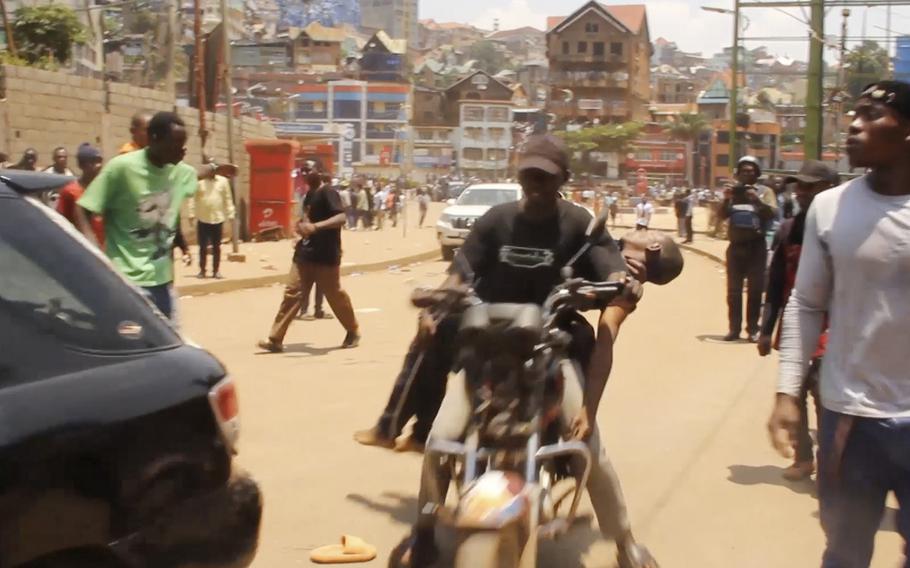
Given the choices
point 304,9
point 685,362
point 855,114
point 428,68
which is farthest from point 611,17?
point 855,114

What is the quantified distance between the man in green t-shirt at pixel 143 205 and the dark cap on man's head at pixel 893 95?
3.73 meters

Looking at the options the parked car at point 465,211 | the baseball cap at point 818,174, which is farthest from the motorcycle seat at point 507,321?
the parked car at point 465,211

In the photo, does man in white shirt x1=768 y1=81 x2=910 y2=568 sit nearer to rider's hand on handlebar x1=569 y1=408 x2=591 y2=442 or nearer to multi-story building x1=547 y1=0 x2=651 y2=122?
rider's hand on handlebar x1=569 y1=408 x2=591 y2=442

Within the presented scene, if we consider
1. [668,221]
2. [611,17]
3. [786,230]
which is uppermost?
[611,17]

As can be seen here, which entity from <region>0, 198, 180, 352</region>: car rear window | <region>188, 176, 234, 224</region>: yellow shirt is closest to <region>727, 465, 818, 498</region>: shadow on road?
<region>0, 198, 180, 352</region>: car rear window

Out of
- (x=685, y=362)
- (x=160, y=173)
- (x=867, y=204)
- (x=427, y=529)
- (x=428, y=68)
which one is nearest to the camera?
(x=867, y=204)

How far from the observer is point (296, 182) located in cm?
3198

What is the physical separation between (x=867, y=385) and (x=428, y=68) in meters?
148

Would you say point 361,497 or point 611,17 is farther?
point 611,17

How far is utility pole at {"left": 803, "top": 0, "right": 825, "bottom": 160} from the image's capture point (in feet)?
88.2

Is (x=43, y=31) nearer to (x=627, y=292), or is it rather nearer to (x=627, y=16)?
(x=627, y=292)

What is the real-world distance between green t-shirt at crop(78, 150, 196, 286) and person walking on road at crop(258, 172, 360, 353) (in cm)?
423

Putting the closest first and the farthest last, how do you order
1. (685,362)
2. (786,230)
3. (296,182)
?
(786,230), (685,362), (296,182)

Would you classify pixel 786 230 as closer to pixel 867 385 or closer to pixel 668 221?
pixel 867 385
